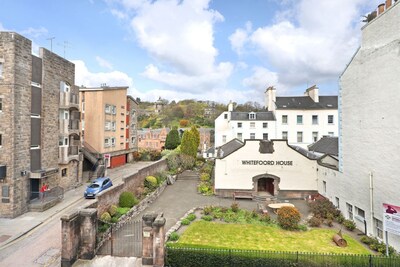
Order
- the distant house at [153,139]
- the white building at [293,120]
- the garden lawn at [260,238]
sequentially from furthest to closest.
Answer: the distant house at [153,139] < the white building at [293,120] < the garden lawn at [260,238]

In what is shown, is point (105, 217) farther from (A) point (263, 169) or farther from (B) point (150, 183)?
(A) point (263, 169)

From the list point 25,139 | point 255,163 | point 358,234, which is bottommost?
point 358,234

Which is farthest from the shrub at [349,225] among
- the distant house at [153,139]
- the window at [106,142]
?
the distant house at [153,139]

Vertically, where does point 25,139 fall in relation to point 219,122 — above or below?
below

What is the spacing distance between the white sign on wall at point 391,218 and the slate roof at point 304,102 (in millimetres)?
29400

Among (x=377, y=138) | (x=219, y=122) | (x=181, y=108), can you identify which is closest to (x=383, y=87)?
(x=377, y=138)

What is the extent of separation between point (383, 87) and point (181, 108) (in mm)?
94977

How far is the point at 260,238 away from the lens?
1423 centimetres

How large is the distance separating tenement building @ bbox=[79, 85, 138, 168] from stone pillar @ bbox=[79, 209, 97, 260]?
2180 centimetres

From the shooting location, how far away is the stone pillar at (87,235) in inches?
438

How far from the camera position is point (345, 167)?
17359 millimetres

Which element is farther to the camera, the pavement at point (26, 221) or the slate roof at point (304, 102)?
the slate roof at point (304, 102)

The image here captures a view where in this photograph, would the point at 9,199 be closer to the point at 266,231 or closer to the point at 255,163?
the point at 266,231

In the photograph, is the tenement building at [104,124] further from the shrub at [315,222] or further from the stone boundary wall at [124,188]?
the shrub at [315,222]
